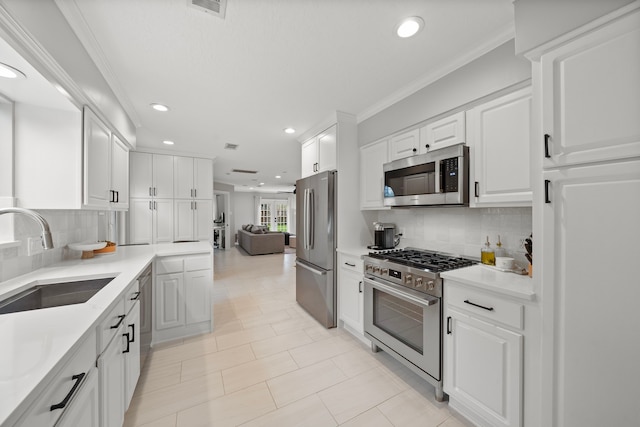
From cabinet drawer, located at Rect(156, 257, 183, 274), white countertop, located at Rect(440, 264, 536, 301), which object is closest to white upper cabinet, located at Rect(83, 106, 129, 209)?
cabinet drawer, located at Rect(156, 257, 183, 274)

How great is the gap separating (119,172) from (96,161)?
2.04ft

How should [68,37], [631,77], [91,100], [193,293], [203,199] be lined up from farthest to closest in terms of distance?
[203,199], [193,293], [91,100], [68,37], [631,77]

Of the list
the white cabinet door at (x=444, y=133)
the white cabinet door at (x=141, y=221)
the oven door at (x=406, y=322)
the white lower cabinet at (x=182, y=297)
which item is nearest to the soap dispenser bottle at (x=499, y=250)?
the oven door at (x=406, y=322)

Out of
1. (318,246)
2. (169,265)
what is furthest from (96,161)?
(318,246)

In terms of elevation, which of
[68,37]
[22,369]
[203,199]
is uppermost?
[68,37]

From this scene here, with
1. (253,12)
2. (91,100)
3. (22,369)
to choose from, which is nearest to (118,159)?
(91,100)

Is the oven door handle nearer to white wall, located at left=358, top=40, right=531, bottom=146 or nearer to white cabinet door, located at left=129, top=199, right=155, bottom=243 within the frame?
white wall, located at left=358, top=40, right=531, bottom=146

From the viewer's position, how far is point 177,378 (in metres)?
1.98

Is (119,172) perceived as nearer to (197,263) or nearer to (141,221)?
(197,263)

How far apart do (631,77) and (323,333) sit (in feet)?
9.28

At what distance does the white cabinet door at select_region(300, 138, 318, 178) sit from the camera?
3252 mm

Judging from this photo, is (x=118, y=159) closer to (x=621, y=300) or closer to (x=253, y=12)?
(x=253, y=12)

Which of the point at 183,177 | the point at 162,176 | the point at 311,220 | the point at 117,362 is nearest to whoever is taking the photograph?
the point at 117,362

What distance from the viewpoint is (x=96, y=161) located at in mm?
1834
